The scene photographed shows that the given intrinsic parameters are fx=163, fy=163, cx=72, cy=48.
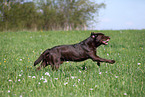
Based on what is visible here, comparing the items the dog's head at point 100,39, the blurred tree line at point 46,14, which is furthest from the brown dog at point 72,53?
the blurred tree line at point 46,14

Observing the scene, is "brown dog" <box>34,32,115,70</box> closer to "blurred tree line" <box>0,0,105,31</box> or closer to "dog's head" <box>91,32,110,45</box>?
"dog's head" <box>91,32,110,45</box>

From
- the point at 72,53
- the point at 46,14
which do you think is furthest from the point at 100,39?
the point at 46,14

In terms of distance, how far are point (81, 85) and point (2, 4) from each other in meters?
21.5

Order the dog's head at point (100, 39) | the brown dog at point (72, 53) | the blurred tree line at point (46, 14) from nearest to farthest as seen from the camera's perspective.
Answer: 1. the brown dog at point (72, 53)
2. the dog's head at point (100, 39)
3. the blurred tree line at point (46, 14)

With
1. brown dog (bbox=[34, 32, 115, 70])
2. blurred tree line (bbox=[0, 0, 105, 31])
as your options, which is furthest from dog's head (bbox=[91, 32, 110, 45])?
blurred tree line (bbox=[0, 0, 105, 31])

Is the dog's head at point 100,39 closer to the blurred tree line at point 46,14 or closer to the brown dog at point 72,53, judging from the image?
the brown dog at point 72,53

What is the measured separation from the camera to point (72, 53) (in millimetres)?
4746

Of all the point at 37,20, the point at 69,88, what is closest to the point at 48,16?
the point at 37,20

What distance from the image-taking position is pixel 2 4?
70.9ft

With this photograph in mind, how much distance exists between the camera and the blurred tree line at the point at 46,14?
21.8m

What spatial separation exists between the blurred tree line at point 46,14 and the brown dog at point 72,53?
57.7ft

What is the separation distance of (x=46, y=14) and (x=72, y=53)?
19.7 m

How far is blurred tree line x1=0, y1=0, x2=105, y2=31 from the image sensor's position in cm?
2175

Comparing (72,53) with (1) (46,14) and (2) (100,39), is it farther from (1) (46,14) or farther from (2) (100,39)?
(1) (46,14)
